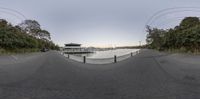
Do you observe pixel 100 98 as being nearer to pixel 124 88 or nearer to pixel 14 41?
pixel 124 88

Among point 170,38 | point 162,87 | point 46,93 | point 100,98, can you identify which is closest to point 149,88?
point 162,87

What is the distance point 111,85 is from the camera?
6000mm

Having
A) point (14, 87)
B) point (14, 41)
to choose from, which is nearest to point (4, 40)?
point (14, 41)

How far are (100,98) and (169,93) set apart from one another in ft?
4.58

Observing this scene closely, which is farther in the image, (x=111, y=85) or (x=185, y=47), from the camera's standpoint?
(x=185, y=47)

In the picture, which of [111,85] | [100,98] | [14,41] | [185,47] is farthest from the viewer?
[14,41]

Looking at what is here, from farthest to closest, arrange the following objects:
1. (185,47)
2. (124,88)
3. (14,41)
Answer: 1. (14,41)
2. (185,47)
3. (124,88)

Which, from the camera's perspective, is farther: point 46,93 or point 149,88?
point 149,88

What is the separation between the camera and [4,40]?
35250 mm

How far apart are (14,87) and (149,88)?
278cm

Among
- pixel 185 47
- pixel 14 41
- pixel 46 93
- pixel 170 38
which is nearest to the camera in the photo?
pixel 46 93

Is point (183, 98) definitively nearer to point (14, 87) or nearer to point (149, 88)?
point (149, 88)

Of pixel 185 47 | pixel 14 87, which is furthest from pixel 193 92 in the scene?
pixel 185 47

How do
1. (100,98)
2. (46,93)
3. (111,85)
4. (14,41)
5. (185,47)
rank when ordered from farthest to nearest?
(14,41), (185,47), (111,85), (46,93), (100,98)
